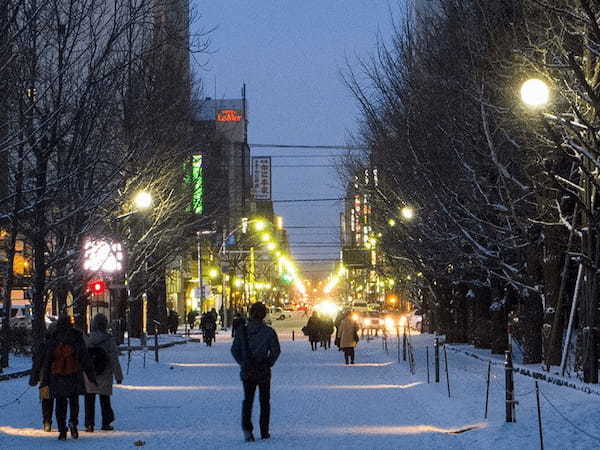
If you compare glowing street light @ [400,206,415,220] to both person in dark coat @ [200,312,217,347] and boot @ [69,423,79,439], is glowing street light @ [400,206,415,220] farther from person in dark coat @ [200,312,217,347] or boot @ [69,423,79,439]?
boot @ [69,423,79,439]

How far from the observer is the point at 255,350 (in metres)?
15.7

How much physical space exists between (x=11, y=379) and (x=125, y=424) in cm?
1017

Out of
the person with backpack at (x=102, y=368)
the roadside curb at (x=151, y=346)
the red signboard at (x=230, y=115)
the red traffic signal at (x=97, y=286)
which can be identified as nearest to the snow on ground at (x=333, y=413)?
the person with backpack at (x=102, y=368)

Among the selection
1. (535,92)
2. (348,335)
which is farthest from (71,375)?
(348,335)

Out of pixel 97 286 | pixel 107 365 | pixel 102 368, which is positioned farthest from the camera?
pixel 97 286

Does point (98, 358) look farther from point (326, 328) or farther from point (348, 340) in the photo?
point (326, 328)

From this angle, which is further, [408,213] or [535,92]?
[408,213]

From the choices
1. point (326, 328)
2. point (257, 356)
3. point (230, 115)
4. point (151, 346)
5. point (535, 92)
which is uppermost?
point (230, 115)

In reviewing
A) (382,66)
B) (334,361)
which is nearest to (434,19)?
(382,66)

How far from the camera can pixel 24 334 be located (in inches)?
1437

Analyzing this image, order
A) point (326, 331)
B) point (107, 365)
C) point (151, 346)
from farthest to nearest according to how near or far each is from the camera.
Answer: point (151, 346) → point (326, 331) → point (107, 365)

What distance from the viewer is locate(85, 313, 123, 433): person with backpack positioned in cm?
1698

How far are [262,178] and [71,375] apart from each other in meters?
180

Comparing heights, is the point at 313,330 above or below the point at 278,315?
below
